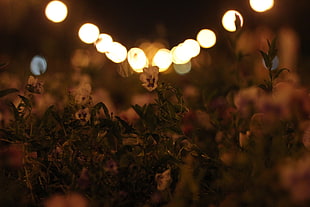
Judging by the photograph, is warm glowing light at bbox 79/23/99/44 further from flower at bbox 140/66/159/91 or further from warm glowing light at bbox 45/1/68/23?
flower at bbox 140/66/159/91

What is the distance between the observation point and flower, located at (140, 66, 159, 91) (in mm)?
1604

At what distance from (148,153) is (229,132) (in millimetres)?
472

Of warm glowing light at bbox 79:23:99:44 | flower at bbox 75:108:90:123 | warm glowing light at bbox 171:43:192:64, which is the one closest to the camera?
flower at bbox 75:108:90:123

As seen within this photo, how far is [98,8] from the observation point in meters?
10.0

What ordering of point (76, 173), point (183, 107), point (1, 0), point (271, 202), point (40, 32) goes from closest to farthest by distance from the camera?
point (271, 202) → point (76, 173) → point (183, 107) → point (1, 0) → point (40, 32)

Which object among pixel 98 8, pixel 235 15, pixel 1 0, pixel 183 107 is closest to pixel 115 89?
pixel 235 15

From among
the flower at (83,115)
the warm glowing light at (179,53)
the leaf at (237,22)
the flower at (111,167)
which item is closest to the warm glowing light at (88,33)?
the warm glowing light at (179,53)

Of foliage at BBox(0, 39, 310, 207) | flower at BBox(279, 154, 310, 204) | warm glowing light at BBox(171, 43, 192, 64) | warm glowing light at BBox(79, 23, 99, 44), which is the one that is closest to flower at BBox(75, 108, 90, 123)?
foliage at BBox(0, 39, 310, 207)

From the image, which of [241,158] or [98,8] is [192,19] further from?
[241,158]

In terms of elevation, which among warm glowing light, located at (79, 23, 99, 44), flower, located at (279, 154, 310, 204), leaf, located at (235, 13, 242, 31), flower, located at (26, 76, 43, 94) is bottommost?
flower, located at (279, 154, 310, 204)

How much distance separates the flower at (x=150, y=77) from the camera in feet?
5.26

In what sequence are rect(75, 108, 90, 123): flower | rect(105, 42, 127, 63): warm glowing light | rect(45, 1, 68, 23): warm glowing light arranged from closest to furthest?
1. rect(75, 108, 90, 123): flower
2. rect(105, 42, 127, 63): warm glowing light
3. rect(45, 1, 68, 23): warm glowing light

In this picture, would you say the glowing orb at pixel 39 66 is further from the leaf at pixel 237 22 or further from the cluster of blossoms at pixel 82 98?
the leaf at pixel 237 22

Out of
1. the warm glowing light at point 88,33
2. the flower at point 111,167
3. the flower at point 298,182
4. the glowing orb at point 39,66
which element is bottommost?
the flower at point 111,167
